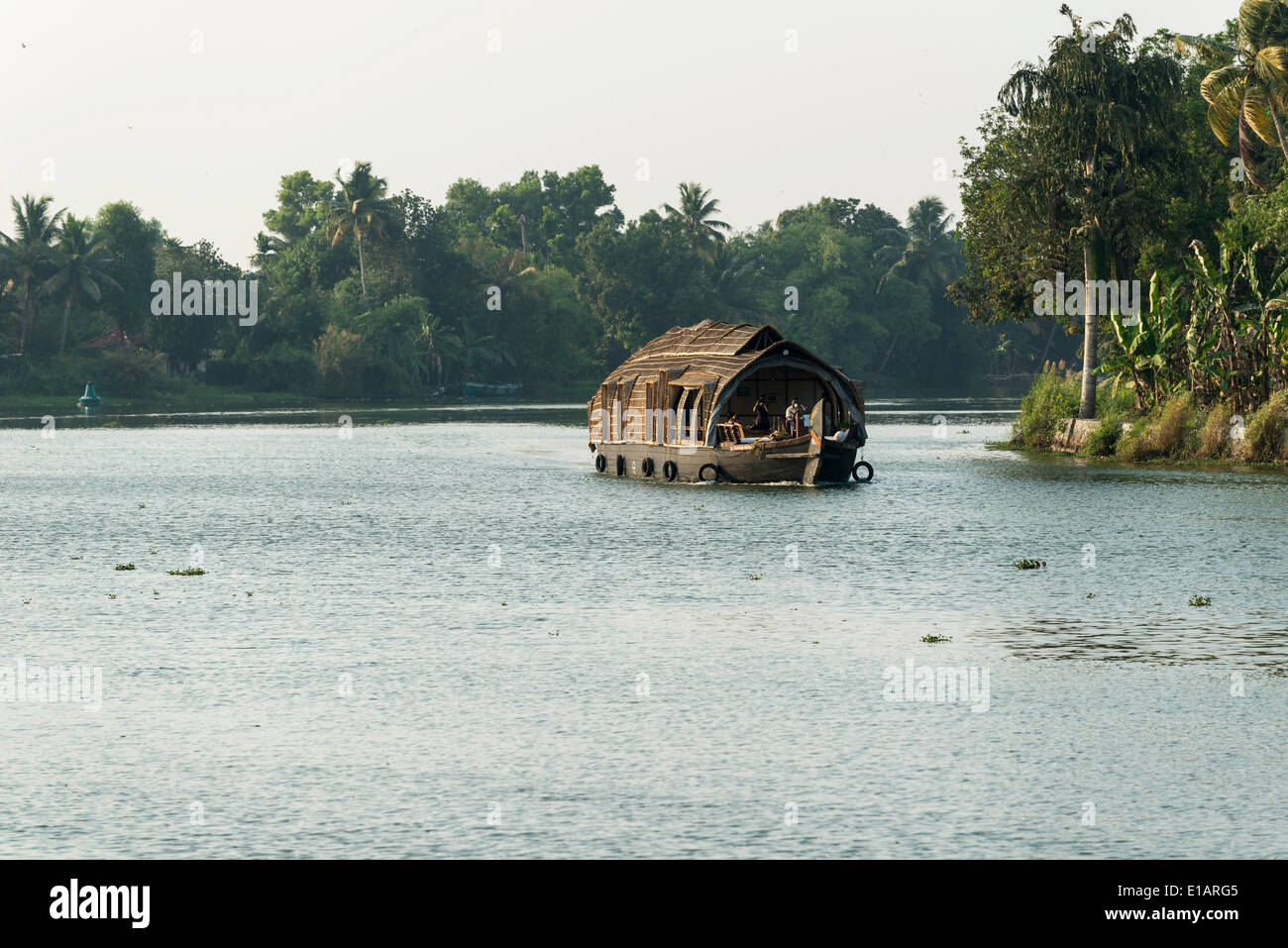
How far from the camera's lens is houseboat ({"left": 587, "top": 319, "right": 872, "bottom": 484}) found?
44438mm

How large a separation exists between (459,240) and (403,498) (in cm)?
12511

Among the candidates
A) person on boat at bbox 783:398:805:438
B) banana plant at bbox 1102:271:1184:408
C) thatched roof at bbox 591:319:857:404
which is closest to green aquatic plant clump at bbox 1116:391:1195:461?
banana plant at bbox 1102:271:1184:408

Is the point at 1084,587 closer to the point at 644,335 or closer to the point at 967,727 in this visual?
the point at 967,727

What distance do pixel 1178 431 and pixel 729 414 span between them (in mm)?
13721

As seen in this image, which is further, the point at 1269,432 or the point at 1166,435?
the point at 1166,435

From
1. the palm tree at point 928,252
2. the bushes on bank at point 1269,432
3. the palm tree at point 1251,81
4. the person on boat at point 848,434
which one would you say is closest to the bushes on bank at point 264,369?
the palm tree at point 928,252

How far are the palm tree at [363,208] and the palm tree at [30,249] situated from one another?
90.7 ft

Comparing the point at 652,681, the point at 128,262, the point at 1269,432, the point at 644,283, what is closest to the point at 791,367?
the point at 1269,432

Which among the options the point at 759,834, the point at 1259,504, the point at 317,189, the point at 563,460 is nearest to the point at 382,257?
the point at 317,189

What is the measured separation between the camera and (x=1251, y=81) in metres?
54.3

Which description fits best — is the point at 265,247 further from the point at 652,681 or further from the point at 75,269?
the point at 652,681

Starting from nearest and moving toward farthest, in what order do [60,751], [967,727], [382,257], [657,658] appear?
[60,751] < [967,727] < [657,658] < [382,257]

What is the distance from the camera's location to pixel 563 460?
58719mm
